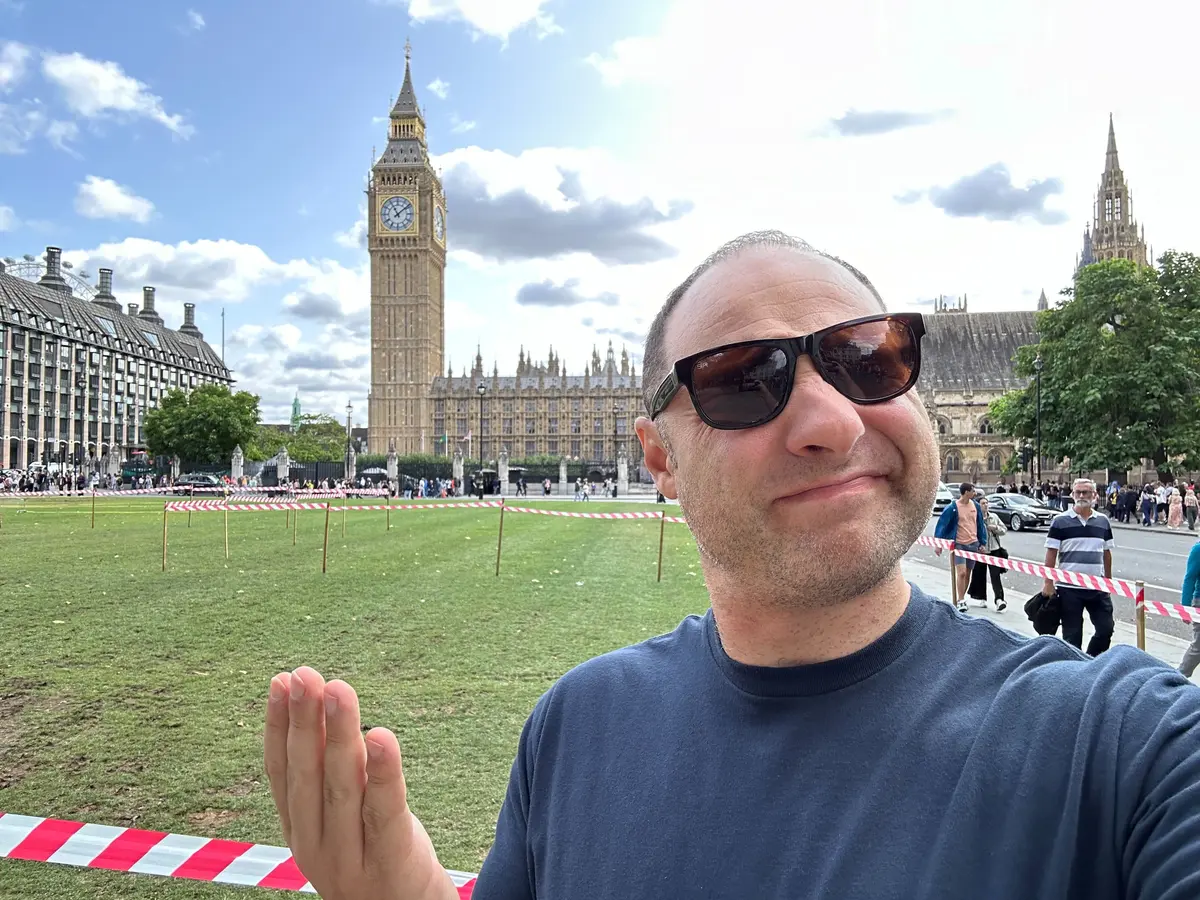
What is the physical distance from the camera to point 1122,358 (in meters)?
28.4

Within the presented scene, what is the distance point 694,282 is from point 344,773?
2.70ft

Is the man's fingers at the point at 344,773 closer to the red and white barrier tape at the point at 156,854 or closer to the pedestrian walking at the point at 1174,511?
the red and white barrier tape at the point at 156,854

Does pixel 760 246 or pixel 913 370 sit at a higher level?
pixel 760 246

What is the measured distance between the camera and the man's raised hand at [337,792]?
918 millimetres

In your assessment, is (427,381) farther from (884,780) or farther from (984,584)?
(884,780)

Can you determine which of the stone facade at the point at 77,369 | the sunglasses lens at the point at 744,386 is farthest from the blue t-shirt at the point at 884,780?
the stone facade at the point at 77,369

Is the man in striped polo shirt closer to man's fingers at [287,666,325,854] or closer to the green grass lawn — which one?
the green grass lawn

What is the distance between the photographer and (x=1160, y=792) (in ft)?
2.41

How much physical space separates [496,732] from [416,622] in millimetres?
3655

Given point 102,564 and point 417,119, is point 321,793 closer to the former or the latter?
point 102,564

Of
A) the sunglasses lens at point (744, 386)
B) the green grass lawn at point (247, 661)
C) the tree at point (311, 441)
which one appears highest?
the tree at point (311, 441)

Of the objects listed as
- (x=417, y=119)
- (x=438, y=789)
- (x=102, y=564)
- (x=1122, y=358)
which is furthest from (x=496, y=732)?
(x=417, y=119)

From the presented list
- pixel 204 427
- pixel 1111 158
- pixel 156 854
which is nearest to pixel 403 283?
pixel 204 427

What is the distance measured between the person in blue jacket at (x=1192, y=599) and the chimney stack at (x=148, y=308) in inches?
3987
